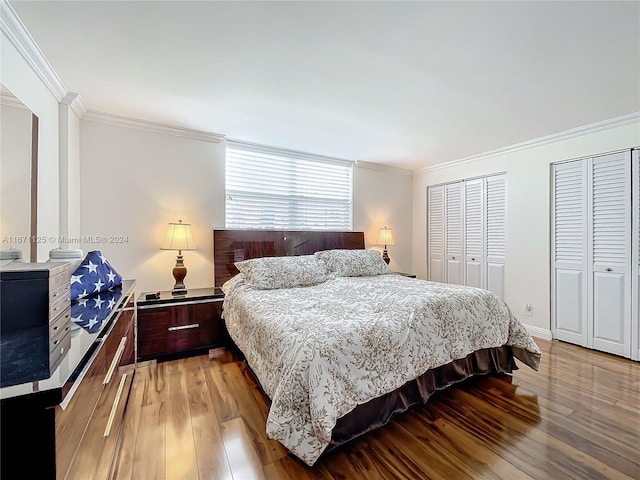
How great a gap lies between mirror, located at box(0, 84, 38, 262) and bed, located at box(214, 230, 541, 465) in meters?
1.42

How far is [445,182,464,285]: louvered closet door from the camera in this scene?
14.2 ft

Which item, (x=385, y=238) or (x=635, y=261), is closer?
(x=635, y=261)

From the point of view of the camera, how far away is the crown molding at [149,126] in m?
2.80

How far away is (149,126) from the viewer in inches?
119

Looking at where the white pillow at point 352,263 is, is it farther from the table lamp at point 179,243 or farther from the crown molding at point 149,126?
the crown molding at point 149,126

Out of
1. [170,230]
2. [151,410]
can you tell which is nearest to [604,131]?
[170,230]

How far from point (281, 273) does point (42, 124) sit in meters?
2.11

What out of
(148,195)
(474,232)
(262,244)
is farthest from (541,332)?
(148,195)

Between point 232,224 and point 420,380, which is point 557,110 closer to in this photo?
point 420,380

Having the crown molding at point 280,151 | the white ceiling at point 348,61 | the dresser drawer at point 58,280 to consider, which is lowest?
the dresser drawer at point 58,280

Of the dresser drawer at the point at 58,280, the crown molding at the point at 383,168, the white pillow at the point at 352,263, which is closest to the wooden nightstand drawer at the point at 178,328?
the white pillow at the point at 352,263

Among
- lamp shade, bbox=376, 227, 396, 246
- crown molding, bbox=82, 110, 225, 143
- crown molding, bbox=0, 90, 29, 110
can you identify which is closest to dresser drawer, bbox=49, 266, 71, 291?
crown molding, bbox=0, 90, 29, 110

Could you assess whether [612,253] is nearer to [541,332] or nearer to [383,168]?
[541,332]

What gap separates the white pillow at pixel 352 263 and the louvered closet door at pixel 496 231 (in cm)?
150
